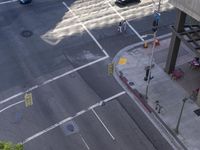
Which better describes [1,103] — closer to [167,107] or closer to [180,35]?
[167,107]

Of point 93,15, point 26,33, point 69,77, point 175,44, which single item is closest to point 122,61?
point 69,77

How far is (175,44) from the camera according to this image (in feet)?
142

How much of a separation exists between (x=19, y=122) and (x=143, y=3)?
29176 millimetres

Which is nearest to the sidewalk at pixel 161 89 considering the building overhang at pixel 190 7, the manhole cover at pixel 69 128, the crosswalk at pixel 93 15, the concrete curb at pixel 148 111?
the concrete curb at pixel 148 111

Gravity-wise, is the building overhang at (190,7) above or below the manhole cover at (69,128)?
above

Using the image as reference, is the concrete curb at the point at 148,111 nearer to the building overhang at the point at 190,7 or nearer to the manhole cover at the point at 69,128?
the manhole cover at the point at 69,128

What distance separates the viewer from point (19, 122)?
39781 millimetres

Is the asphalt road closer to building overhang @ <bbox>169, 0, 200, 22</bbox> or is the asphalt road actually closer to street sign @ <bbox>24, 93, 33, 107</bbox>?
street sign @ <bbox>24, 93, 33, 107</bbox>

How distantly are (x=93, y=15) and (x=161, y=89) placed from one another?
17860mm

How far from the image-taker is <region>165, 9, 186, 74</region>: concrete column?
41.2m

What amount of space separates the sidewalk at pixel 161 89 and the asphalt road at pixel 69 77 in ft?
3.93

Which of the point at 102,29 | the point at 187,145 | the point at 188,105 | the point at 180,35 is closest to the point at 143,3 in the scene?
the point at 102,29

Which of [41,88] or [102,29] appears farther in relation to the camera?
Result: [102,29]

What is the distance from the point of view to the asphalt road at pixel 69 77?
38500mm
